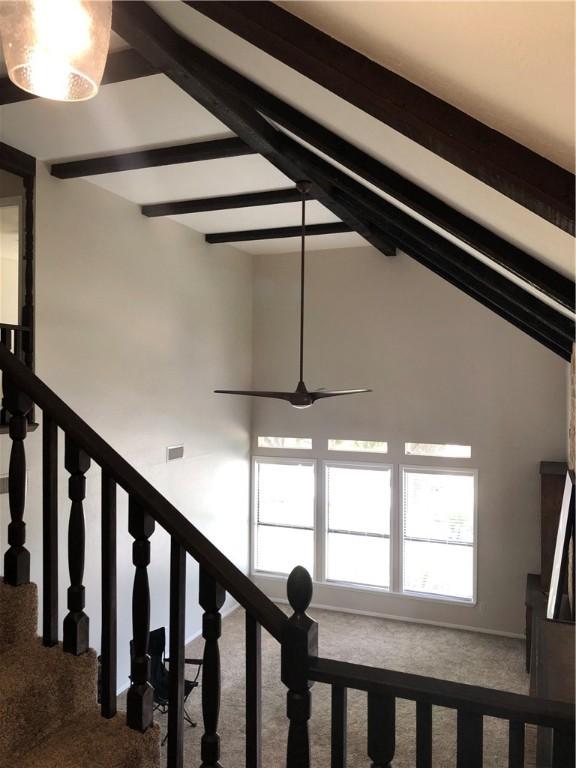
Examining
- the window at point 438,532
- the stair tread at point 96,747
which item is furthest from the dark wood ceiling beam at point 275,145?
the window at point 438,532

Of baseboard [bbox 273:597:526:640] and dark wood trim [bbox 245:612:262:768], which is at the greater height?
dark wood trim [bbox 245:612:262:768]

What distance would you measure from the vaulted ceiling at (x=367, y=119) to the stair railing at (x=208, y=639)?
1.07m

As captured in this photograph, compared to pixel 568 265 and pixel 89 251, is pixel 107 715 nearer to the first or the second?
pixel 568 265

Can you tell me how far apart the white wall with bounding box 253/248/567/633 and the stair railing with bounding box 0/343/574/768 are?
619 cm

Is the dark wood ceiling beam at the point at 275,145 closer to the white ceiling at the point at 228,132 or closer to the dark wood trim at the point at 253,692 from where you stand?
the white ceiling at the point at 228,132

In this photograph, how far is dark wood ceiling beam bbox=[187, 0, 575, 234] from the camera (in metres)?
1.20

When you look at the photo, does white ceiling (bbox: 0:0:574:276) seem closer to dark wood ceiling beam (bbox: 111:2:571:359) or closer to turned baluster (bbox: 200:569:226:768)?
dark wood ceiling beam (bbox: 111:2:571:359)

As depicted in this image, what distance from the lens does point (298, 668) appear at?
1.46 metres

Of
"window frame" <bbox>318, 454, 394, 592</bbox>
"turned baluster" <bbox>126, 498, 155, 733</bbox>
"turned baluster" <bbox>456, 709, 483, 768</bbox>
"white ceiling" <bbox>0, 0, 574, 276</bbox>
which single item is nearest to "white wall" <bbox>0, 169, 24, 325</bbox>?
"white ceiling" <bbox>0, 0, 574, 276</bbox>

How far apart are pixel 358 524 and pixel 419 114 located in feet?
23.3

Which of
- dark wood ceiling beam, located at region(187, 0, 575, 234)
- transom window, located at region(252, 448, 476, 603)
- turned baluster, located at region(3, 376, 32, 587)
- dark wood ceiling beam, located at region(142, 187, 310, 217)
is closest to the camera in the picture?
dark wood ceiling beam, located at region(187, 0, 575, 234)

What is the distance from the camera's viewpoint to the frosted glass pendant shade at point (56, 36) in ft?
4.11

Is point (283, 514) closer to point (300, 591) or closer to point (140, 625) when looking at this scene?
point (140, 625)

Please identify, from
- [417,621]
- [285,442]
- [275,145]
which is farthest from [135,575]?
[417,621]
